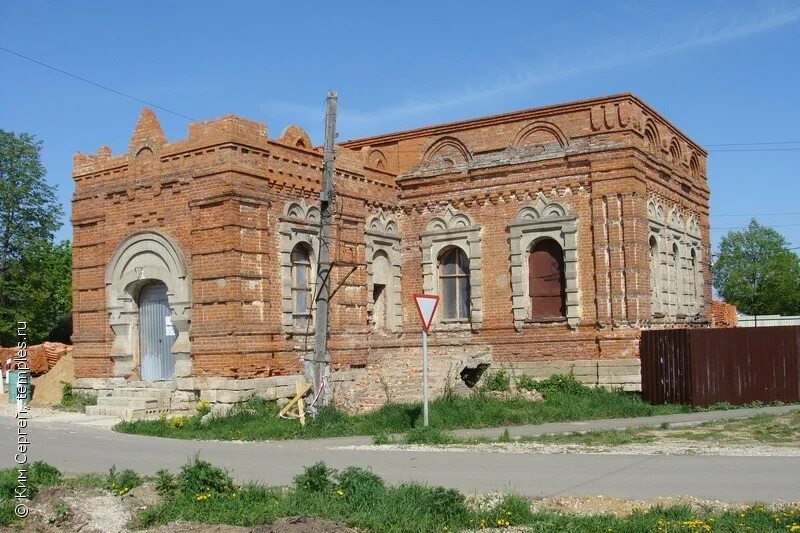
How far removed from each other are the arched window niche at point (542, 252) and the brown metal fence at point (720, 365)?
2354 mm

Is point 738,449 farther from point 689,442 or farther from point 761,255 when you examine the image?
point 761,255

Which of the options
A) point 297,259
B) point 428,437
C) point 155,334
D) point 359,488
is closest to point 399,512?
point 359,488

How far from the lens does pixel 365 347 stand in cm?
2270

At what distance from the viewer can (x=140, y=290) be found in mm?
21406

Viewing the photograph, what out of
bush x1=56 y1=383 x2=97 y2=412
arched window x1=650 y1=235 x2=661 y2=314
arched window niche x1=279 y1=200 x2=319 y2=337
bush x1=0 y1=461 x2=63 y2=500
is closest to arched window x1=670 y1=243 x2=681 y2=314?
arched window x1=650 y1=235 x2=661 y2=314

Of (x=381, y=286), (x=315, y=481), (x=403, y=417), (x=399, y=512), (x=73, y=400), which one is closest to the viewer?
(x=399, y=512)

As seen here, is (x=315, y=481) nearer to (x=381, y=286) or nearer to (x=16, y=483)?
(x=16, y=483)

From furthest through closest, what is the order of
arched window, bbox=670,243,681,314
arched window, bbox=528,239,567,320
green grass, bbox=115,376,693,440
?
arched window, bbox=670,243,681,314
arched window, bbox=528,239,567,320
green grass, bbox=115,376,693,440

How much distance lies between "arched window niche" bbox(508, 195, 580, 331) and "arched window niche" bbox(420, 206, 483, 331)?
109 centimetres

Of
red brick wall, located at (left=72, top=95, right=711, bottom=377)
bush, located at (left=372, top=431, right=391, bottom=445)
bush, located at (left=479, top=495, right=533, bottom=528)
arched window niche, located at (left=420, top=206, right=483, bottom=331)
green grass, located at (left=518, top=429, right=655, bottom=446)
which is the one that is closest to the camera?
bush, located at (left=479, top=495, right=533, bottom=528)

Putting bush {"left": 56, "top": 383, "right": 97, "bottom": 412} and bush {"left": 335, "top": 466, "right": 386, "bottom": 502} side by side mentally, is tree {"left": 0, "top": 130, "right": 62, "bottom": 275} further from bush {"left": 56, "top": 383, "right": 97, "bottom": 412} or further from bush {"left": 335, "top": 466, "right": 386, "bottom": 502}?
bush {"left": 335, "top": 466, "right": 386, "bottom": 502}

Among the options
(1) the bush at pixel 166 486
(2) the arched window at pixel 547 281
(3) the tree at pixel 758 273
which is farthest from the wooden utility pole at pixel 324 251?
(3) the tree at pixel 758 273

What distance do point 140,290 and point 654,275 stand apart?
13.8m

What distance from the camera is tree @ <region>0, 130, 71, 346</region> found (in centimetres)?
3300
